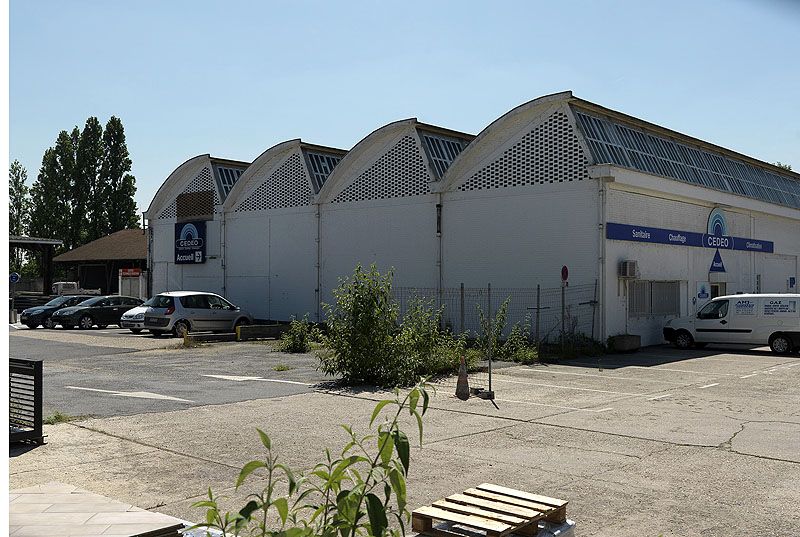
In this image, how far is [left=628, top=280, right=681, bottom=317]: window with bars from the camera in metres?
25.0

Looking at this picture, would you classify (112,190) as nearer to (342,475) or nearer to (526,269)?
(526,269)

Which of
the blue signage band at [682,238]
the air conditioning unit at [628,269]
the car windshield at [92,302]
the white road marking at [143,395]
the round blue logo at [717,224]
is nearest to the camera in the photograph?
the white road marking at [143,395]

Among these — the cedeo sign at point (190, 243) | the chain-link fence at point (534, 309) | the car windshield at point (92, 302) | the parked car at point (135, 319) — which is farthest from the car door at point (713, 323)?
the car windshield at point (92, 302)

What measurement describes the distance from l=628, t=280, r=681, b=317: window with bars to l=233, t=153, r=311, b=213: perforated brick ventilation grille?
13.7 meters

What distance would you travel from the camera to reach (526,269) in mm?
25594

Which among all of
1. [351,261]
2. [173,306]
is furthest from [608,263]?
[173,306]

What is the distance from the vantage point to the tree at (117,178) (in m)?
70.7

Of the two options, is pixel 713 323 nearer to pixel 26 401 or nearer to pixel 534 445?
pixel 534 445

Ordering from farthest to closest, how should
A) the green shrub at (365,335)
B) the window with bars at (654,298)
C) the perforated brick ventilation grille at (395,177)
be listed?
the perforated brick ventilation grille at (395,177) < the window with bars at (654,298) < the green shrub at (365,335)

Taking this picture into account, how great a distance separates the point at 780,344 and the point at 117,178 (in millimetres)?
60881

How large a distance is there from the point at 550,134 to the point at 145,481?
19.8 m

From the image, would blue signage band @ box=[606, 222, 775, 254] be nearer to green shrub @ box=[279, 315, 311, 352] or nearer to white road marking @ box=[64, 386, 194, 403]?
green shrub @ box=[279, 315, 311, 352]

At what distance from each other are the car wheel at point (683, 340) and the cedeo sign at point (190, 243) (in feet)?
69.6

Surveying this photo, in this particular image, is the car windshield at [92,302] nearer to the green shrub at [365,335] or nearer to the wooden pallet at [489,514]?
the green shrub at [365,335]
